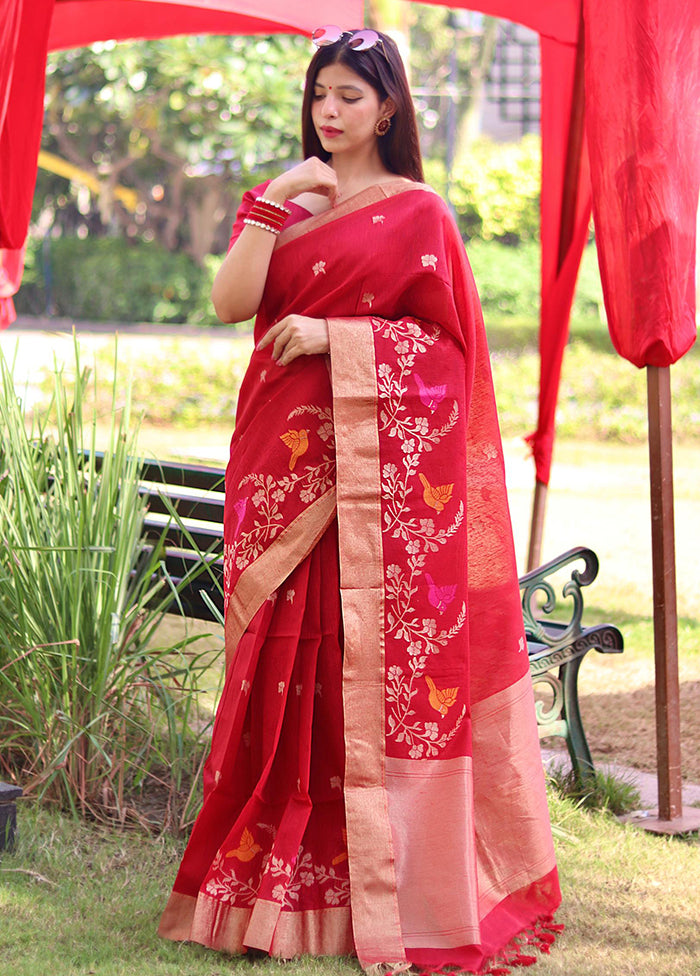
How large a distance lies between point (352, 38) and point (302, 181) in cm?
31

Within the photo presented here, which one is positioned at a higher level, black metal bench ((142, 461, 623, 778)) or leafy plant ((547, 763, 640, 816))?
black metal bench ((142, 461, 623, 778))

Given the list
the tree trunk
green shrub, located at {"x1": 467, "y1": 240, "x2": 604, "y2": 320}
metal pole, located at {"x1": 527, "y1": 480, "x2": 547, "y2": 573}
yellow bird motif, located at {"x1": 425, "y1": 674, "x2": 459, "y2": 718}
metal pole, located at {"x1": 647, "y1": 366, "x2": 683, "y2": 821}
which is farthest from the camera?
the tree trunk

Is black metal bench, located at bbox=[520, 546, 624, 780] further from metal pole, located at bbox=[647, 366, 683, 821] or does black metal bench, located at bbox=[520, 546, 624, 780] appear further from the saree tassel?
the saree tassel

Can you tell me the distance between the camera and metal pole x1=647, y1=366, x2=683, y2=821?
3350 millimetres

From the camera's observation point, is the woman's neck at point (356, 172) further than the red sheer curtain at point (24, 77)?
A: No

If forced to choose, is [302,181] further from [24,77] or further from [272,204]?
[24,77]

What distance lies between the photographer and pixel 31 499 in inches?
125

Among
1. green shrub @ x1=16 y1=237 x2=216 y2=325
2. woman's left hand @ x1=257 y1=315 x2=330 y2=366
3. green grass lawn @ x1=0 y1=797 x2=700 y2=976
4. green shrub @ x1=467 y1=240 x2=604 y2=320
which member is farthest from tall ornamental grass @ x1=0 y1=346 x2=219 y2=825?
green shrub @ x1=16 y1=237 x2=216 y2=325

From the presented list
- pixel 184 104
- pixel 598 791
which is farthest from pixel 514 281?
pixel 598 791

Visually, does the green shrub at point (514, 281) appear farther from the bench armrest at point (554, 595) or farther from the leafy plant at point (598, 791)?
the leafy plant at point (598, 791)

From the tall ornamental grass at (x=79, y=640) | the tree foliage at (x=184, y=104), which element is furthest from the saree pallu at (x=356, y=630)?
the tree foliage at (x=184, y=104)

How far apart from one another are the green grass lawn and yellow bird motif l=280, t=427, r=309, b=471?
996mm

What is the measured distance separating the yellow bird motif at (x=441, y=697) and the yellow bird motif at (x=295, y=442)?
52 centimetres

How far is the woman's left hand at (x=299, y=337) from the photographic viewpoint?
97.5 inches
